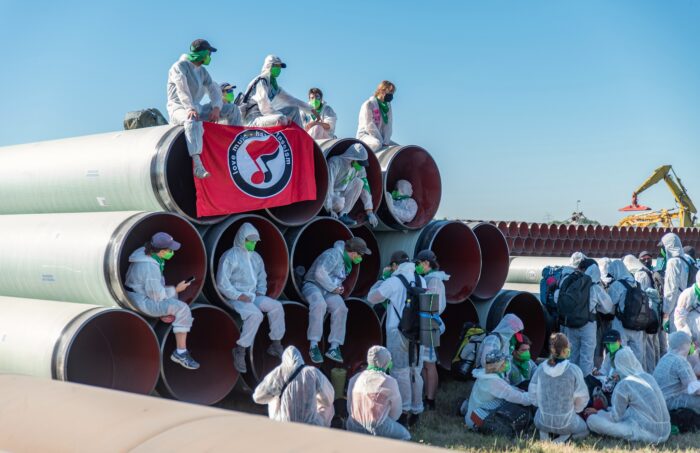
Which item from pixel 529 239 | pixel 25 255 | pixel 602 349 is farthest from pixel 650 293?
pixel 529 239

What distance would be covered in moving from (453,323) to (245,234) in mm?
4225

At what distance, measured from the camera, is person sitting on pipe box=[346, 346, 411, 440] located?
6.17 m

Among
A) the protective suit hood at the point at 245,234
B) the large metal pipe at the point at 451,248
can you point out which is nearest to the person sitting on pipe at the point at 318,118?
the large metal pipe at the point at 451,248

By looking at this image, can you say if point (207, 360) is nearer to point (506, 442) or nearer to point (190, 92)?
point (190, 92)

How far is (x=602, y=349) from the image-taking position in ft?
34.3

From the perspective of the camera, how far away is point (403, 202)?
10352mm

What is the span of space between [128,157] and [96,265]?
4.22ft

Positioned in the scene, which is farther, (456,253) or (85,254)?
(456,253)

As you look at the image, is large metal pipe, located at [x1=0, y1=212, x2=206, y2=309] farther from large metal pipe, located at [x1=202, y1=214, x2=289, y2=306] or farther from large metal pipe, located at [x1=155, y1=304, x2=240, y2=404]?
large metal pipe, located at [x1=155, y1=304, x2=240, y2=404]

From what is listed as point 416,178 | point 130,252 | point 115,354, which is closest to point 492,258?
point 416,178

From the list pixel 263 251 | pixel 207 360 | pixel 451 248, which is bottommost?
pixel 207 360

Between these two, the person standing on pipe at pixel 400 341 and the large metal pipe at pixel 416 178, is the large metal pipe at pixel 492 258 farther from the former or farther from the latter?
the person standing on pipe at pixel 400 341

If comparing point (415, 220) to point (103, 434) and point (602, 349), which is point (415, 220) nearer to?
point (602, 349)

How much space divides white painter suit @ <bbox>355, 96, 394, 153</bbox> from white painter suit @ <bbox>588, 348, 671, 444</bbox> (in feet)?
15.6
